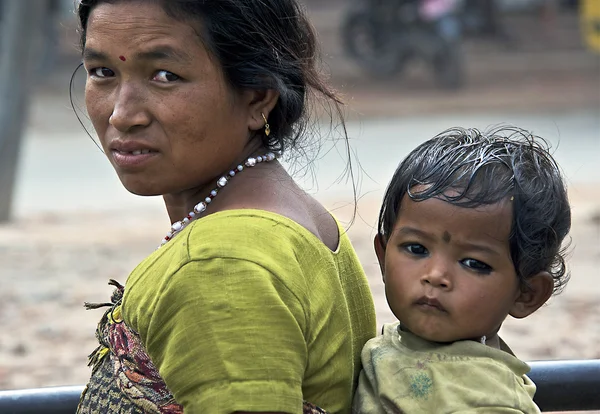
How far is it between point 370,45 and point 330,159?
8467mm

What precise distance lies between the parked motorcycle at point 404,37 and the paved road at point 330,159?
88.1 inches

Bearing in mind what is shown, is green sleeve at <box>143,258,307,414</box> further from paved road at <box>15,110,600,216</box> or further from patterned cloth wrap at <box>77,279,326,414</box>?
paved road at <box>15,110,600,216</box>

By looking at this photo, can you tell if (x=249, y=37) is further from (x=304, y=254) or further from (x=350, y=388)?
(x=350, y=388)

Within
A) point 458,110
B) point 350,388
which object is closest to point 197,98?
point 350,388

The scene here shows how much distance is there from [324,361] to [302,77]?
0.55 metres

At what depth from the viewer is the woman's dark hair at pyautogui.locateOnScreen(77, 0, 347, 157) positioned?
183cm

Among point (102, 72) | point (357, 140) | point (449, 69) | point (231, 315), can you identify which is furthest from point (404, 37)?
point (231, 315)

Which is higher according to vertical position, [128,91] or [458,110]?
[128,91]

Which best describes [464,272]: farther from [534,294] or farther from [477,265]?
[534,294]

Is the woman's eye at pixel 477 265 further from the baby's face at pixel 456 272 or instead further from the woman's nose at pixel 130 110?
the woman's nose at pixel 130 110

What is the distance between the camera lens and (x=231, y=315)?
1577mm

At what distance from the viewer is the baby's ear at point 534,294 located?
73.8 inches

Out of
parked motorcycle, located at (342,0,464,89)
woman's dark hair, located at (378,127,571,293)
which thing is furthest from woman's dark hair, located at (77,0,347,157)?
parked motorcycle, located at (342,0,464,89)

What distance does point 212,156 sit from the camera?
188 cm
